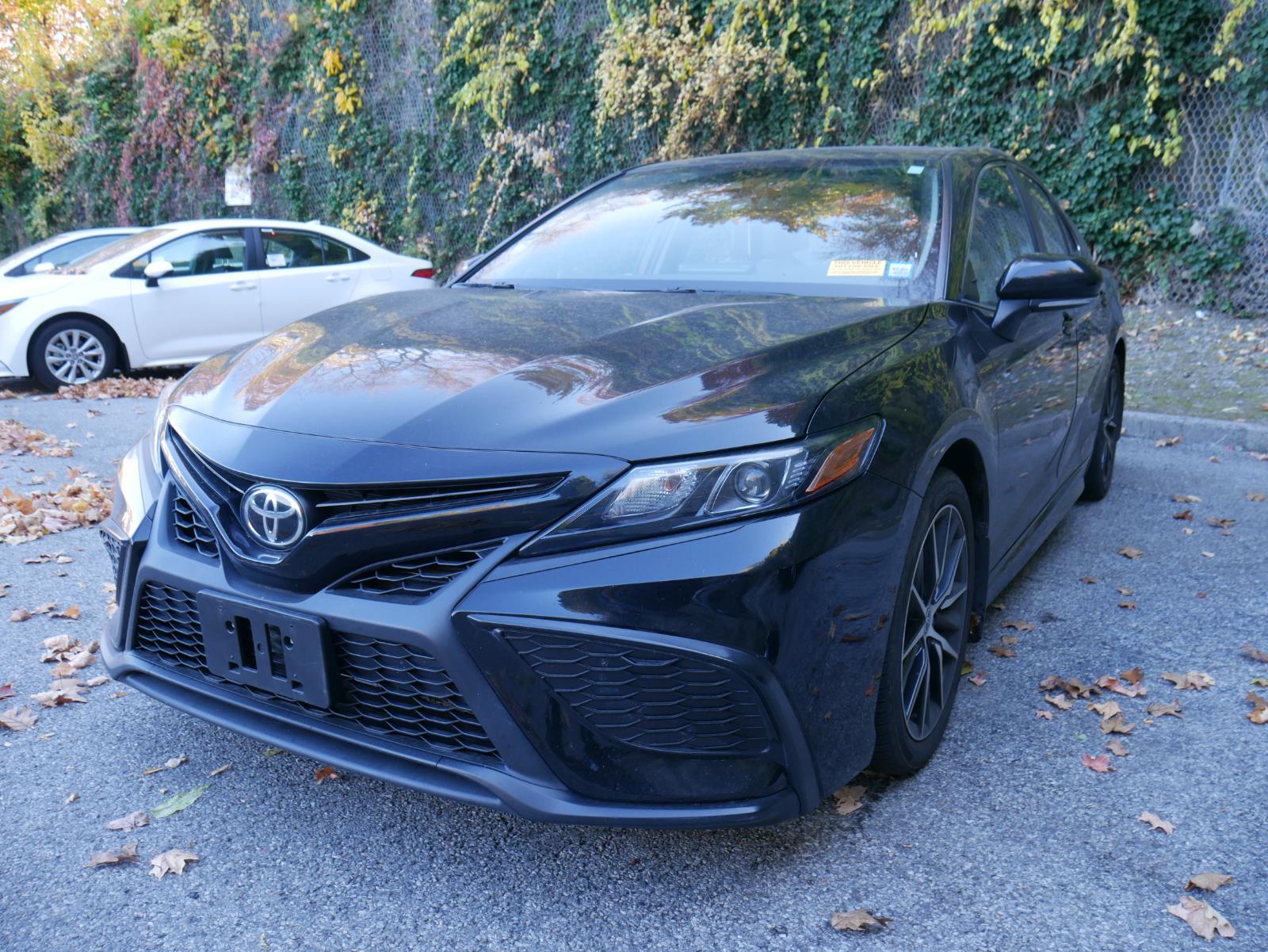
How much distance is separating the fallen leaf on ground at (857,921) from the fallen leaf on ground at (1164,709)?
1.31 m

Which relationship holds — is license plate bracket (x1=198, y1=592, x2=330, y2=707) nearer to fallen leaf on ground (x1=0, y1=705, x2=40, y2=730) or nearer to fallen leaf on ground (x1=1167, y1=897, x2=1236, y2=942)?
fallen leaf on ground (x1=0, y1=705, x2=40, y2=730)

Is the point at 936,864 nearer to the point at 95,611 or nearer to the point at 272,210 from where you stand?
the point at 95,611

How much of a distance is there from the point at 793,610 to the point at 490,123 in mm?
12102

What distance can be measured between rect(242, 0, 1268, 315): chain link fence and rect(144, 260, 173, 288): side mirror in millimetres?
4943

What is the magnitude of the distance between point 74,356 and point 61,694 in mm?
6527

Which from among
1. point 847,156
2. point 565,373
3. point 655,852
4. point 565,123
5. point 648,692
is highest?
point 565,123

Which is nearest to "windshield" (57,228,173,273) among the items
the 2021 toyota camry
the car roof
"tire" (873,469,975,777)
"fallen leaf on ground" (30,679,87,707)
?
"fallen leaf on ground" (30,679,87,707)

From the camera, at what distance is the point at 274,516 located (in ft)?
6.57

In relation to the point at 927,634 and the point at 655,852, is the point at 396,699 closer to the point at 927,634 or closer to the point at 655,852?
the point at 655,852

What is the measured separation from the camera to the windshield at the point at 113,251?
29.0ft

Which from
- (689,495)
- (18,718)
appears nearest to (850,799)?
(689,495)

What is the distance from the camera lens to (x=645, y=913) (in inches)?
Result: 80.6

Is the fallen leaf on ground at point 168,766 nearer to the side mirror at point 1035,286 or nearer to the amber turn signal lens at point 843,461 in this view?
the amber turn signal lens at point 843,461

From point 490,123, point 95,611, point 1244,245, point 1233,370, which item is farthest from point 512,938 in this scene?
point 490,123
